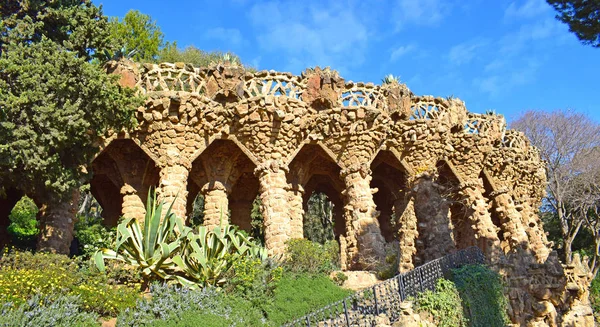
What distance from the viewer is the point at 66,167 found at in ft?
31.9

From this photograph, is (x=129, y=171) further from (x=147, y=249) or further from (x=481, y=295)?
(x=481, y=295)

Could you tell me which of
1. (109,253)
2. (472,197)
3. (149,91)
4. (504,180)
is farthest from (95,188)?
(504,180)

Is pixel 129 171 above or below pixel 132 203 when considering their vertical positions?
above

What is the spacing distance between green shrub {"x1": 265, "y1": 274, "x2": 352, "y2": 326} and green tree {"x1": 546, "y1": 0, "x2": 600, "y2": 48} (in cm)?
581

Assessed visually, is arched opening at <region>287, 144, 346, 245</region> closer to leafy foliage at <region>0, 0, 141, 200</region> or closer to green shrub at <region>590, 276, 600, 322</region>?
leafy foliage at <region>0, 0, 141, 200</region>

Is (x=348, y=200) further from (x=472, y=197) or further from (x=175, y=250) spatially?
(x=175, y=250)

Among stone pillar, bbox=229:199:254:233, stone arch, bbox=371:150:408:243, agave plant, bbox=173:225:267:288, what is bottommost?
agave plant, bbox=173:225:267:288

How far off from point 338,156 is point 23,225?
10.7m

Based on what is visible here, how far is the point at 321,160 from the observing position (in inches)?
590

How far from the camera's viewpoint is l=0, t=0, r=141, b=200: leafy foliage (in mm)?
8555

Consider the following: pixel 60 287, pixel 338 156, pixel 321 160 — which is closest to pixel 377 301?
pixel 60 287

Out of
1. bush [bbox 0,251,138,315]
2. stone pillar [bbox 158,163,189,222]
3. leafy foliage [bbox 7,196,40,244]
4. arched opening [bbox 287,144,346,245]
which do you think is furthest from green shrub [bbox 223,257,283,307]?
leafy foliage [bbox 7,196,40,244]

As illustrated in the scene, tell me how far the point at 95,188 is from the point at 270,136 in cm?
626

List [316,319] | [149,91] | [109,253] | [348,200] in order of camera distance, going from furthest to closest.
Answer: [348,200]
[149,91]
[109,253]
[316,319]
